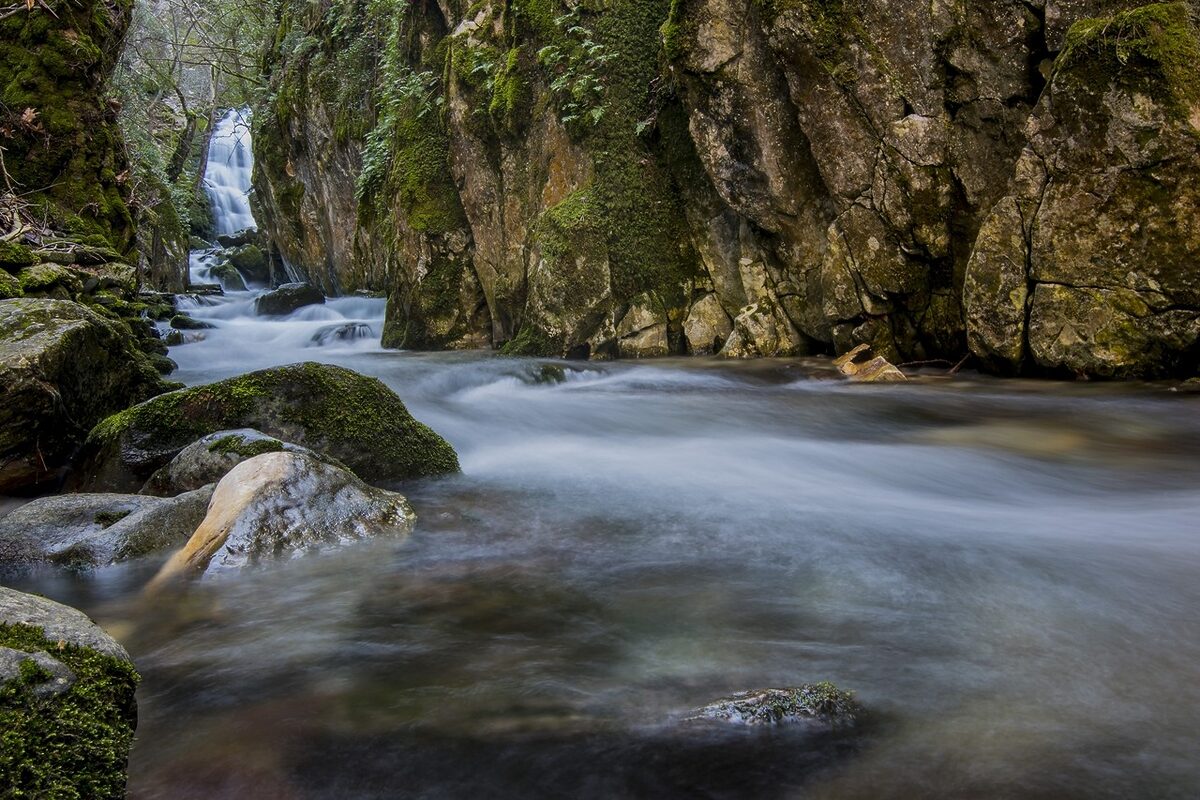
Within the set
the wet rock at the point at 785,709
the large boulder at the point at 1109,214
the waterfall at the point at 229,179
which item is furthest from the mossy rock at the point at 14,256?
the waterfall at the point at 229,179

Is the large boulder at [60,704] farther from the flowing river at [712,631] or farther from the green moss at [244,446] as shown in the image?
the green moss at [244,446]

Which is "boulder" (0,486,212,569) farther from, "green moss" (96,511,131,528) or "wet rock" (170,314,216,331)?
"wet rock" (170,314,216,331)

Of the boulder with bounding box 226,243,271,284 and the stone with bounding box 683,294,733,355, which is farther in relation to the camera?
the boulder with bounding box 226,243,271,284

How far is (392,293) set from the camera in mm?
15547

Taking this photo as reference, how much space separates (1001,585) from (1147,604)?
1.92 ft

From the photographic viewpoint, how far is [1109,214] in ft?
25.7

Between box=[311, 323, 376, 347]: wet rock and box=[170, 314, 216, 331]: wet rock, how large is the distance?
284 centimetres

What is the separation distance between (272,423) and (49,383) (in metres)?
1.65

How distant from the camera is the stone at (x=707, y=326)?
1209 cm

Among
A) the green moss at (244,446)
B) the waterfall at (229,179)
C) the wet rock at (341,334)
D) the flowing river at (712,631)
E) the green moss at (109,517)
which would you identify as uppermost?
the waterfall at (229,179)

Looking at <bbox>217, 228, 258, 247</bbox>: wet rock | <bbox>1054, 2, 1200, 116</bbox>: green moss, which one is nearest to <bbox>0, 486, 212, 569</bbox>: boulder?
<bbox>1054, 2, 1200, 116</bbox>: green moss

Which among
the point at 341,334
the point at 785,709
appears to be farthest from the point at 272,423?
the point at 341,334

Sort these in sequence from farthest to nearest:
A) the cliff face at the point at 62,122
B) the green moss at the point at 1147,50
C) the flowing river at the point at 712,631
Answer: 1. the cliff face at the point at 62,122
2. the green moss at the point at 1147,50
3. the flowing river at the point at 712,631

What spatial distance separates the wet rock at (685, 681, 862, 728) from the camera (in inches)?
100
